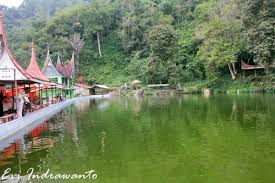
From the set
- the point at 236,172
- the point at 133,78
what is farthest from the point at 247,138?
the point at 133,78

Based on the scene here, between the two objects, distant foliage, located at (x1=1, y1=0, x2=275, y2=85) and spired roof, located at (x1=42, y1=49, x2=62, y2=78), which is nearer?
distant foliage, located at (x1=1, y1=0, x2=275, y2=85)

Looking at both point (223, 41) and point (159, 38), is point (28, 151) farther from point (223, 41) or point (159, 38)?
point (159, 38)

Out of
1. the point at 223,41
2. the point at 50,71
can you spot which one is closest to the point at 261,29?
the point at 223,41

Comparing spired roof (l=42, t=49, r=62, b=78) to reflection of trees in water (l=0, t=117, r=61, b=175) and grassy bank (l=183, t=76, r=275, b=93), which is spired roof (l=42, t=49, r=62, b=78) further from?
reflection of trees in water (l=0, t=117, r=61, b=175)

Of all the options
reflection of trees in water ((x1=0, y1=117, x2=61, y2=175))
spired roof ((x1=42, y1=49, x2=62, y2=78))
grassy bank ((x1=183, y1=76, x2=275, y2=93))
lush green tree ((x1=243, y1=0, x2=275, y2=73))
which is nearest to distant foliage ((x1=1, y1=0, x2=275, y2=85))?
lush green tree ((x1=243, y1=0, x2=275, y2=73))

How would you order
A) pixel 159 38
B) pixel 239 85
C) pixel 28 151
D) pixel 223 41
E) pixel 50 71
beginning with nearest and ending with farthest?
1. pixel 28 151
2. pixel 239 85
3. pixel 223 41
4. pixel 50 71
5. pixel 159 38

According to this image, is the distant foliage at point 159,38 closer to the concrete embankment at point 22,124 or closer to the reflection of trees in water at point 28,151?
the concrete embankment at point 22,124

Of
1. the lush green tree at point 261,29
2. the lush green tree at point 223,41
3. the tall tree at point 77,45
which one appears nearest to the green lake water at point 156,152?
the lush green tree at point 261,29

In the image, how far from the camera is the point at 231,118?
23.1 meters

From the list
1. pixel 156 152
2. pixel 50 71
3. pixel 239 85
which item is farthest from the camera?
pixel 50 71

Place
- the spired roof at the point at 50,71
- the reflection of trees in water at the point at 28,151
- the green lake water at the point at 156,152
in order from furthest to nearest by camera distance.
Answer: the spired roof at the point at 50,71 < the reflection of trees in water at the point at 28,151 < the green lake water at the point at 156,152

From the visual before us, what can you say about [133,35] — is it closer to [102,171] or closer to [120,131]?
[120,131]

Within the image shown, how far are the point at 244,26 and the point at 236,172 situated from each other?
5068 centimetres

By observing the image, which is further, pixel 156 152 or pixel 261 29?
pixel 261 29
